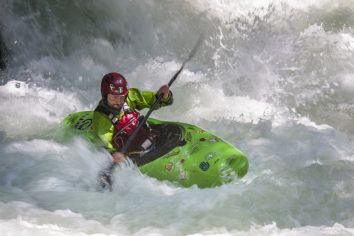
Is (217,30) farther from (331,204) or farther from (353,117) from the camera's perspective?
(331,204)

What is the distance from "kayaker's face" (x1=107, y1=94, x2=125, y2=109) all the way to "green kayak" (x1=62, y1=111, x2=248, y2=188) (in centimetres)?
39

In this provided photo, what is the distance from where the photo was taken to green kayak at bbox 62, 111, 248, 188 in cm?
459

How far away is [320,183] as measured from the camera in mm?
4840

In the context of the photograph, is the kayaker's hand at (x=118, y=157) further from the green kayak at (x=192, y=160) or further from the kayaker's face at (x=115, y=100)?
the kayaker's face at (x=115, y=100)

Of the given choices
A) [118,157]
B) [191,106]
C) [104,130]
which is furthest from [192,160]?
[191,106]

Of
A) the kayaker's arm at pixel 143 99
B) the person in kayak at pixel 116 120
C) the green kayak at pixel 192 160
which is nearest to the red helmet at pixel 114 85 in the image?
the person in kayak at pixel 116 120

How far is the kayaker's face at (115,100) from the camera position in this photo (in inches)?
179

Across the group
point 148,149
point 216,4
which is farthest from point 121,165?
point 216,4

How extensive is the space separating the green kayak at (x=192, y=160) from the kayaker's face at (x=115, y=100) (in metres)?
0.39

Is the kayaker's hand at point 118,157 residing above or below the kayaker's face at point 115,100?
below

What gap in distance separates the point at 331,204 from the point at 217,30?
4966 millimetres

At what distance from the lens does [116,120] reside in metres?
4.66

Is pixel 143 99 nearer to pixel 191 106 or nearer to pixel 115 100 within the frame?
pixel 115 100

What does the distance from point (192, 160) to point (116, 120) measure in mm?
747
